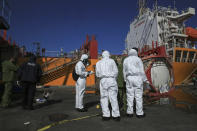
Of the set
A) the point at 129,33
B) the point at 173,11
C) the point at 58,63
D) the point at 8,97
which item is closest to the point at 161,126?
the point at 8,97

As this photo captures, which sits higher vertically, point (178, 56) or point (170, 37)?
point (170, 37)

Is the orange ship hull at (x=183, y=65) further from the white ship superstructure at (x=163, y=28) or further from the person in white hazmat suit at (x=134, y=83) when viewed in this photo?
the person in white hazmat suit at (x=134, y=83)

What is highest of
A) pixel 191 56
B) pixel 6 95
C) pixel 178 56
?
pixel 191 56

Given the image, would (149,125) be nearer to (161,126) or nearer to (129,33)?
(161,126)

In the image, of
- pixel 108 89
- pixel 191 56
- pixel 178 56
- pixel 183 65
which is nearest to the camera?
pixel 108 89

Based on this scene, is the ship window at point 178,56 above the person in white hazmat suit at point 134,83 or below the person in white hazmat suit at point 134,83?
above

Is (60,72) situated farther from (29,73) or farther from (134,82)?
(134,82)

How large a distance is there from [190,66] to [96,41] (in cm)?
1140

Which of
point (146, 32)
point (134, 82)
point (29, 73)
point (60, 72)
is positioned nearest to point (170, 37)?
point (146, 32)

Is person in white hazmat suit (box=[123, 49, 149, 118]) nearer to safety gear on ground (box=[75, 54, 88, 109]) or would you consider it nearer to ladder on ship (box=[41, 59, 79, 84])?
safety gear on ground (box=[75, 54, 88, 109])

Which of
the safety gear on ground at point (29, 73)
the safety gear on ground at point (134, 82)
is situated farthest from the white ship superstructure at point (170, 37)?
the safety gear on ground at point (29, 73)

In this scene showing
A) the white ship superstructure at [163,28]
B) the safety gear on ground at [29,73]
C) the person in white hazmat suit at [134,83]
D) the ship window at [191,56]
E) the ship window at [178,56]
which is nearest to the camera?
the person in white hazmat suit at [134,83]

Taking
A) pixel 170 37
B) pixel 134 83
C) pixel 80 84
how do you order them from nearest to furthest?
pixel 134 83, pixel 80 84, pixel 170 37

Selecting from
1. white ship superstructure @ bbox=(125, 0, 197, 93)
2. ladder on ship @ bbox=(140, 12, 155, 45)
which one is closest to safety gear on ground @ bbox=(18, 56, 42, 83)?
white ship superstructure @ bbox=(125, 0, 197, 93)
